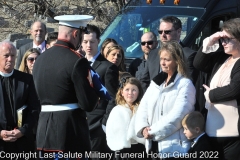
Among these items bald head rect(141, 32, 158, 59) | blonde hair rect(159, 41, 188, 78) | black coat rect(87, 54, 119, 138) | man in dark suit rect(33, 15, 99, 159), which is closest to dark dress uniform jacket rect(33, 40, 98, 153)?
man in dark suit rect(33, 15, 99, 159)

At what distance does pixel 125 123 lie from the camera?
303 inches

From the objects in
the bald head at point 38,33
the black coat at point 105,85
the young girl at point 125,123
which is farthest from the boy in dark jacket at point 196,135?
the bald head at point 38,33

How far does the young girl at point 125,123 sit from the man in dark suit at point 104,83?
0.28 metres

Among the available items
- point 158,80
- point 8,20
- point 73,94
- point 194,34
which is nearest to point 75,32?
point 73,94

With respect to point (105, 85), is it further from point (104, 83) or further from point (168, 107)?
point (168, 107)

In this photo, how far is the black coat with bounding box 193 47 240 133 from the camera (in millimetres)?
6270

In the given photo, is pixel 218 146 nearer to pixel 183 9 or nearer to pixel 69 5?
pixel 183 9

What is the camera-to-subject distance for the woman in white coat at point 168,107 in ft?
22.2

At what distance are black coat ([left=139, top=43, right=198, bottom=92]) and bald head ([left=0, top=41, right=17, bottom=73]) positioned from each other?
162cm

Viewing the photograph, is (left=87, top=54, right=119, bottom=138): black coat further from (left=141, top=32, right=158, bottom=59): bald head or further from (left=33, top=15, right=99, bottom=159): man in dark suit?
(left=33, top=15, right=99, bottom=159): man in dark suit

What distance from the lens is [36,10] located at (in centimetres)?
1385

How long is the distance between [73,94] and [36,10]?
8160 millimetres

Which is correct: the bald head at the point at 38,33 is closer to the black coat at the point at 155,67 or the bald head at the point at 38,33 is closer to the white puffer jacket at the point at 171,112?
the black coat at the point at 155,67

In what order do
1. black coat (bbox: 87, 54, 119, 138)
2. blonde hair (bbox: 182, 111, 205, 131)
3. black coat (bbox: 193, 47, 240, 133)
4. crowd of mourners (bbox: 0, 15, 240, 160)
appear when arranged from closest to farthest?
Result: crowd of mourners (bbox: 0, 15, 240, 160) → black coat (bbox: 193, 47, 240, 133) → blonde hair (bbox: 182, 111, 205, 131) → black coat (bbox: 87, 54, 119, 138)
